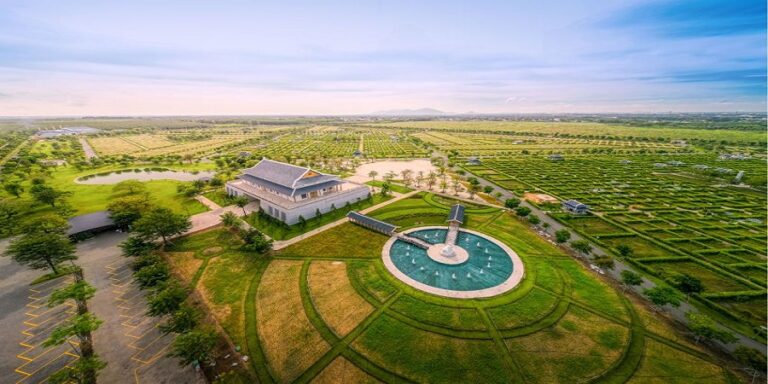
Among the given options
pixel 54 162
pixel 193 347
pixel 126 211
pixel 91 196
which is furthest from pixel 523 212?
pixel 54 162

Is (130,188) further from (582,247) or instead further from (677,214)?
(677,214)

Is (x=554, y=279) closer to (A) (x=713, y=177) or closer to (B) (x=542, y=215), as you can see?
(B) (x=542, y=215)

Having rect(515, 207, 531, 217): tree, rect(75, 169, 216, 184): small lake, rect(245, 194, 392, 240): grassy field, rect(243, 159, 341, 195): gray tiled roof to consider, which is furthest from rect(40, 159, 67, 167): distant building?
rect(515, 207, 531, 217): tree

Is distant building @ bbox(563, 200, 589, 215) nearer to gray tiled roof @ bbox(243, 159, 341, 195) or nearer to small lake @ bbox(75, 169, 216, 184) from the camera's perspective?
gray tiled roof @ bbox(243, 159, 341, 195)

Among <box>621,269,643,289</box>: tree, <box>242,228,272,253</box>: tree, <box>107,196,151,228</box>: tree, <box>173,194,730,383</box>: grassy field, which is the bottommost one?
<box>173,194,730,383</box>: grassy field

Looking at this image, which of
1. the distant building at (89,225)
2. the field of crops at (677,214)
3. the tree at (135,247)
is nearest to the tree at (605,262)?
the field of crops at (677,214)

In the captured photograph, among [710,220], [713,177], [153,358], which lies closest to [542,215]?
[710,220]

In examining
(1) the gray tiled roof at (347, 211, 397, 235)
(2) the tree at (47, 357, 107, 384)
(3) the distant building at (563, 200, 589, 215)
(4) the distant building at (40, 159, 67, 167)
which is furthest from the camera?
(4) the distant building at (40, 159, 67, 167)
